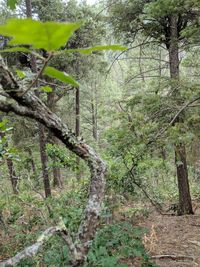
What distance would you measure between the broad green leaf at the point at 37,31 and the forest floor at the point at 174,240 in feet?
14.6

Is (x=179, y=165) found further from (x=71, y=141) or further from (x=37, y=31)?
(x=37, y=31)

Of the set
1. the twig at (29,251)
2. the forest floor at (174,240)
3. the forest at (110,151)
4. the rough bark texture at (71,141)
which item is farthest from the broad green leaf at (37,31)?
the forest floor at (174,240)

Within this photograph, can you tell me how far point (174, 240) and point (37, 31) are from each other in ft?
19.9

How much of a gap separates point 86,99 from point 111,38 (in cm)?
941

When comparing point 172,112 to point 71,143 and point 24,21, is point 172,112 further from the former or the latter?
point 24,21

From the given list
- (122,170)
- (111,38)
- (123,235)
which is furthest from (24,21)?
(111,38)

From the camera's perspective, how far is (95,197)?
1.26 metres

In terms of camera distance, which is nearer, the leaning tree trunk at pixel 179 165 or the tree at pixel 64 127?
the tree at pixel 64 127

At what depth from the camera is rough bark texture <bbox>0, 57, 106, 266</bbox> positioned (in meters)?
0.94

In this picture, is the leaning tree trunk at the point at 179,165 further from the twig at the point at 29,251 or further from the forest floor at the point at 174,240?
the twig at the point at 29,251

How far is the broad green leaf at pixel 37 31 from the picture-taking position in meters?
0.42

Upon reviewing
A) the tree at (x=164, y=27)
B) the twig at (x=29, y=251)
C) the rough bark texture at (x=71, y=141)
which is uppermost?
the tree at (x=164, y=27)

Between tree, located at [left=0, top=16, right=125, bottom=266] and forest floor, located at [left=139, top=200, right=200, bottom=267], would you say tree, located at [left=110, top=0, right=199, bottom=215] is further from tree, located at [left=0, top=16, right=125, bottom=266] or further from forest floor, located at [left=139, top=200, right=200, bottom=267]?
tree, located at [left=0, top=16, right=125, bottom=266]

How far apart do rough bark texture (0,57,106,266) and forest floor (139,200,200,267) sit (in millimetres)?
3546
